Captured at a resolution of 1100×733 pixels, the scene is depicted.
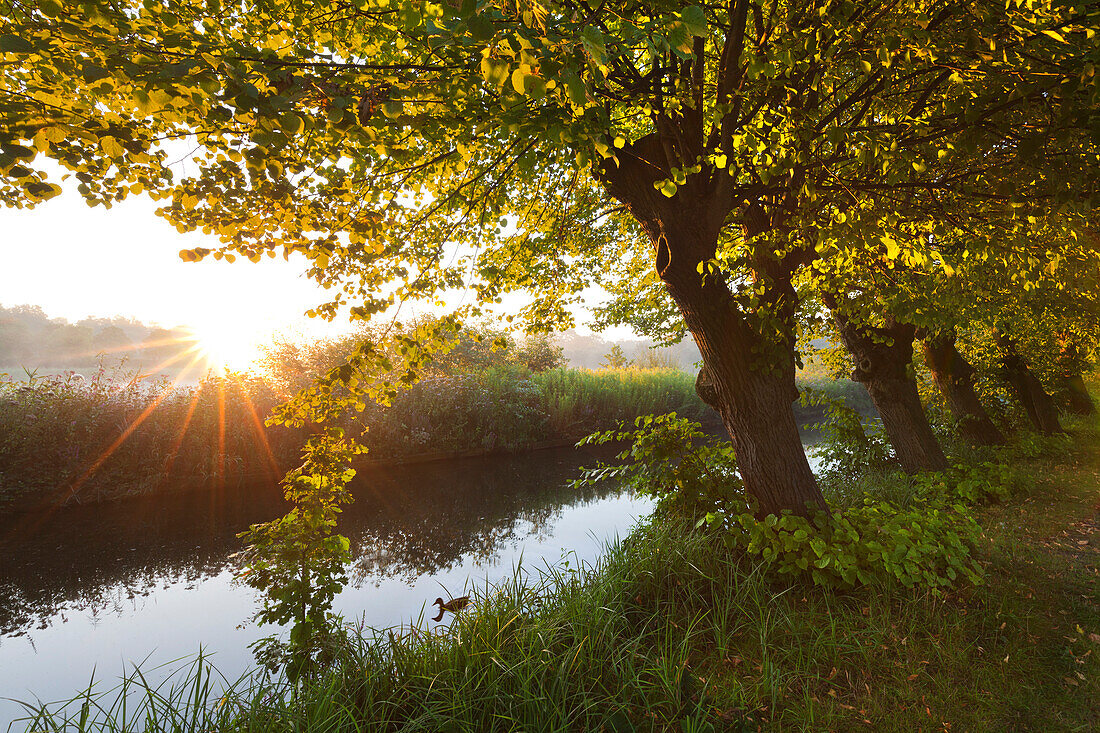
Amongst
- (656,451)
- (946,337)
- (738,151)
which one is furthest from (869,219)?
(946,337)

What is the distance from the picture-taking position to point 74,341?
39375 mm

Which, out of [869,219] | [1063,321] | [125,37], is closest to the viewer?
[125,37]

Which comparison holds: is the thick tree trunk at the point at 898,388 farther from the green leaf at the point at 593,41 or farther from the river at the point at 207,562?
the green leaf at the point at 593,41

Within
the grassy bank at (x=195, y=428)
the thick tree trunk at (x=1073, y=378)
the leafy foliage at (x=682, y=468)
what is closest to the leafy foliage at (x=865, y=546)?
the leafy foliage at (x=682, y=468)

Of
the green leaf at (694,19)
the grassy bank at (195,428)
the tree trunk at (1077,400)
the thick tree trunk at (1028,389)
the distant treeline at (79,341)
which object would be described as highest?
the distant treeline at (79,341)

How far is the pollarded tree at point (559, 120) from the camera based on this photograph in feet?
5.16

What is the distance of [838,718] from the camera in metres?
2.56

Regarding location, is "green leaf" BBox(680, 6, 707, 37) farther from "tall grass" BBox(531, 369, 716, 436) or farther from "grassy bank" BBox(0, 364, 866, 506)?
"tall grass" BBox(531, 369, 716, 436)

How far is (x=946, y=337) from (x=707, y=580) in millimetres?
7992

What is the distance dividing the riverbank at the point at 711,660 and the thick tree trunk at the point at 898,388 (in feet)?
9.22

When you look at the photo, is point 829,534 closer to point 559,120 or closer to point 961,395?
point 559,120

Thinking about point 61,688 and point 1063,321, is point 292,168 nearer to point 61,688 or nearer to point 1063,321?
point 61,688

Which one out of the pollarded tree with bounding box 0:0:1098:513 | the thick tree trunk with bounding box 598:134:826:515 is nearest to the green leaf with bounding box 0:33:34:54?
the pollarded tree with bounding box 0:0:1098:513

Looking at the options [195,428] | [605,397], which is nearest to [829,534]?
[195,428]
